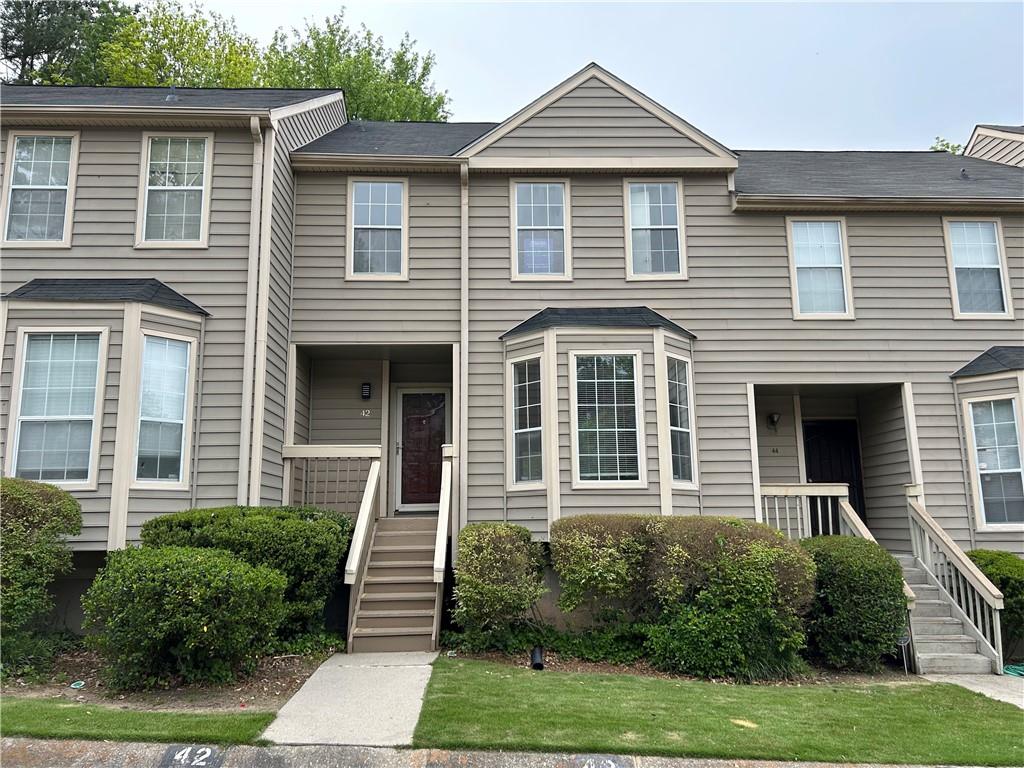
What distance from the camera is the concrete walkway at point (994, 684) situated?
724 centimetres

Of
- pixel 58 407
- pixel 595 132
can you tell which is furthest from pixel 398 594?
pixel 595 132

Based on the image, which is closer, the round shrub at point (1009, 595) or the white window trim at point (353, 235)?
the round shrub at point (1009, 595)

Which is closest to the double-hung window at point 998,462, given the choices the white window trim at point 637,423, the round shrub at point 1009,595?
the round shrub at point 1009,595

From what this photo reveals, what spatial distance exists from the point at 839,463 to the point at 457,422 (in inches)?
256

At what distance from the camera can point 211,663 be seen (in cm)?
633

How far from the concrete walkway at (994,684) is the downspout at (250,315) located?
8.12 metres

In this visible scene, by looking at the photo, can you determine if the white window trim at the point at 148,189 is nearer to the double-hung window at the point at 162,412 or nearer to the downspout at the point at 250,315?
the downspout at the point at 250,315

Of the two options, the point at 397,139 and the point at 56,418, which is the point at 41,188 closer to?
the point at 56,418

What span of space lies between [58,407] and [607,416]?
6.48m

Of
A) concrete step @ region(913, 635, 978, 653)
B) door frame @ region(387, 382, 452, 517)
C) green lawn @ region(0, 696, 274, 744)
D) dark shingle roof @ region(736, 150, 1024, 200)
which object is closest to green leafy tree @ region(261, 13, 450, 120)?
dark shingle roof @ region(736, 150, 1024, 200)

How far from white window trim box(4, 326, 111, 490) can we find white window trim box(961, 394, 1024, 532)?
1129 cm

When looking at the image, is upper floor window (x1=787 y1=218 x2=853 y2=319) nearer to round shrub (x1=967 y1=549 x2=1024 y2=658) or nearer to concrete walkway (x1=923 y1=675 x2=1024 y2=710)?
round shrub (x1=967 y1=549 x2=1024 y2=658)

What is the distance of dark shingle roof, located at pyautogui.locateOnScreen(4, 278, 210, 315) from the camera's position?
8469 millimetres

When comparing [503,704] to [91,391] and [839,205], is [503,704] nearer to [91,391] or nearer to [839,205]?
[91,391]
